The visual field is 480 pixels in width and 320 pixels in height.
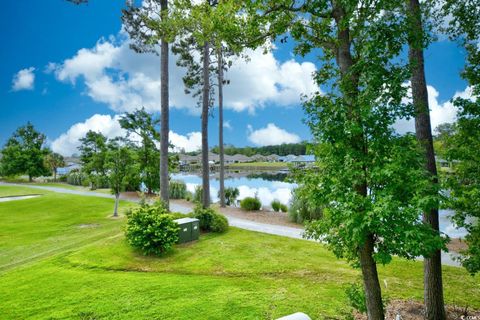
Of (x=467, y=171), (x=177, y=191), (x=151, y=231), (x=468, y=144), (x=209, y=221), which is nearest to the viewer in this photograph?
(x=467, y=171)

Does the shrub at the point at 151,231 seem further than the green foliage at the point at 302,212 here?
No

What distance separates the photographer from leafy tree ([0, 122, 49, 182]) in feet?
109

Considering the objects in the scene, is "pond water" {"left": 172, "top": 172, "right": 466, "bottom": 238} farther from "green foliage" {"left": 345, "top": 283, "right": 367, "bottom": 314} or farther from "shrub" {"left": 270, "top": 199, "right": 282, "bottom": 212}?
"green foliage" {"left": 345, "top": 283, "right": 367, "bottom": 314}

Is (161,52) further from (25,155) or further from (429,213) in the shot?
(25,155)

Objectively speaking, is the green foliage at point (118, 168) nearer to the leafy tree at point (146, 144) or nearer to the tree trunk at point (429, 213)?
the leafy tree at point (146, 144)

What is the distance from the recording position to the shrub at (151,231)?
7.84 meters

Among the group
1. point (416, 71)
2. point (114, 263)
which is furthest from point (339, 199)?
point (114, 263)

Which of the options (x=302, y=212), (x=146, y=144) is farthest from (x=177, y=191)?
(x=302, y=212)

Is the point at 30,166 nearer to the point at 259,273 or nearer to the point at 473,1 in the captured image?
the point at 259,273

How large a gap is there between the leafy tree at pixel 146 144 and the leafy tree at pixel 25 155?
67.0ft

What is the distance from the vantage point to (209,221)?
10406 mm

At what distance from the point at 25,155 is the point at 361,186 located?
4021cm

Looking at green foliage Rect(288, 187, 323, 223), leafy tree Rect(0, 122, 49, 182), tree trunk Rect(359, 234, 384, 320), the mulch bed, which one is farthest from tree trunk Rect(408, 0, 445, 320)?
leafy tree Rect(0, 122, 49, 182)

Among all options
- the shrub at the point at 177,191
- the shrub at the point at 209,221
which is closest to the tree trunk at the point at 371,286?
the shrub at the point at 209,221
